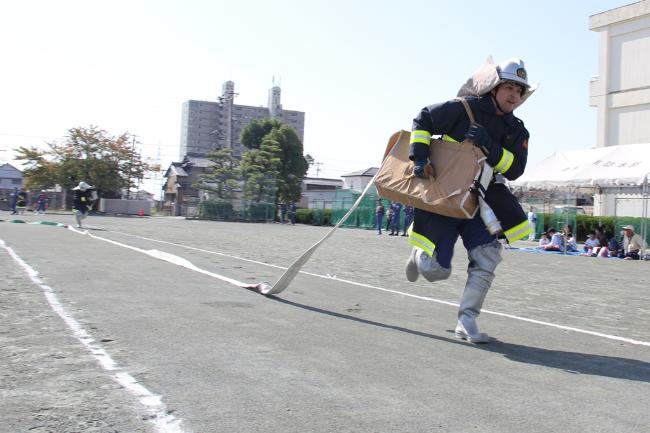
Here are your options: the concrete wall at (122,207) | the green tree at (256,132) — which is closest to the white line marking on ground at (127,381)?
the concrete wall at (122,207)

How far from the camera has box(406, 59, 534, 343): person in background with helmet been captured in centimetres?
454

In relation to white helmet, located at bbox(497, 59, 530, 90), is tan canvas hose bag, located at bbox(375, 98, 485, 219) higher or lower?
lower

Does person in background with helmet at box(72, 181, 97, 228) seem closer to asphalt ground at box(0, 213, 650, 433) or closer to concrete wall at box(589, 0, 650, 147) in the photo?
asphalt ground at box(0, 213, 650, 433)

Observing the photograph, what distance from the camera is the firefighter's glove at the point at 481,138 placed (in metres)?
4.49

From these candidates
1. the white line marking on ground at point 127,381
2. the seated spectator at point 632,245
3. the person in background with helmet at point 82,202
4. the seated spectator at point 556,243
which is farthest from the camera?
the person in background with helmet at point 82,202

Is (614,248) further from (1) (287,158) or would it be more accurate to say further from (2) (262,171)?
(1) (287,158)

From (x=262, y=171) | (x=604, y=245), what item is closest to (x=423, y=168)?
(x=604, y=245)

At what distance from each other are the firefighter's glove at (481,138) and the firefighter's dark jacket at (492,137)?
0.13 feet

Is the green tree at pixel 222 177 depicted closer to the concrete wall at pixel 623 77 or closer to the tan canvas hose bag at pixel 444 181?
the concrete wall at pixel 623 77

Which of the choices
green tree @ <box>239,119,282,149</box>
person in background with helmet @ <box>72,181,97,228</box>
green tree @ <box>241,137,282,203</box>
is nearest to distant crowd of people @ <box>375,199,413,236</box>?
person in background with helmet @ <box>72,181,97,228</box>

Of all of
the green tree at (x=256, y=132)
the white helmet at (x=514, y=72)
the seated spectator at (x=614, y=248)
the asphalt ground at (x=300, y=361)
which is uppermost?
the green tree at (x=256, y=132)

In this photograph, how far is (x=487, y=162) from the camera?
14.9ft

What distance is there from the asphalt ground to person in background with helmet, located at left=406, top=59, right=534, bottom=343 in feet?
1.61

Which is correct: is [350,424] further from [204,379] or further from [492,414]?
[204,379]
